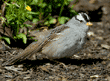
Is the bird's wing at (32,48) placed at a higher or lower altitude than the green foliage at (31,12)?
lower

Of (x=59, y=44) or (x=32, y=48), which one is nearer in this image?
(x=32, y=48)

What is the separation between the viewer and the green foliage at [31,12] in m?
2.98

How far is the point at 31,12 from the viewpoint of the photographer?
319 centimetres

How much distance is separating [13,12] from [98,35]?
10.1ft

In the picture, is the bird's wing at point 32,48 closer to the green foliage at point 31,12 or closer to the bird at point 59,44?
the bird at point 59,44

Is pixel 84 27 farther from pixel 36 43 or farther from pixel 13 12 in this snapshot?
pixel 13 12

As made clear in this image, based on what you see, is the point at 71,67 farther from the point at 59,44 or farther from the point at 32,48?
the point at 32,48

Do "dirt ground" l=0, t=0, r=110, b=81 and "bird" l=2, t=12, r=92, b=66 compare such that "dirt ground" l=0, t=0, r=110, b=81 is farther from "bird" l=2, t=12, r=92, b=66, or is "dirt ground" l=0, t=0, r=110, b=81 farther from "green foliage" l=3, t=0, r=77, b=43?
"green foliage" l=3, t=0, r=77, b=43

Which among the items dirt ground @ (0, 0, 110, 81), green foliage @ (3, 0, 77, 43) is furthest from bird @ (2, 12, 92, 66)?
green foliage @ (3, 0, 77, 43)

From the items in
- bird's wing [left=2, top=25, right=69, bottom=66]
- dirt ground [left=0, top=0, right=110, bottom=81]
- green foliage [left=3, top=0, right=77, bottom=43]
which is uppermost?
green foliage [left=3, top=0, right=77, bottom=43]

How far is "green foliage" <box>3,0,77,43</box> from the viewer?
9.77ft

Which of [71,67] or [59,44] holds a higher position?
[59,44]

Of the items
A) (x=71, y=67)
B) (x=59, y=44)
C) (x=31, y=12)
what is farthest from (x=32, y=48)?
(x=71, y=67)

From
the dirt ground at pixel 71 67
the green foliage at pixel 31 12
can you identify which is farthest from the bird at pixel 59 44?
the green foliage at pixel 31 12
